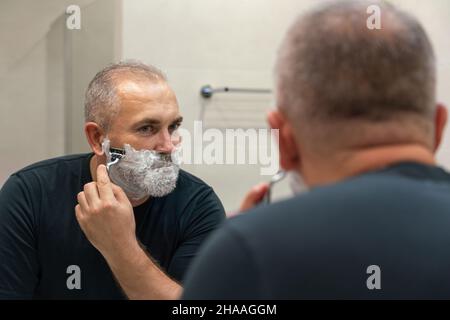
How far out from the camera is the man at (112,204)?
1.10 metres

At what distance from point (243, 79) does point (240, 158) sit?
314 mm

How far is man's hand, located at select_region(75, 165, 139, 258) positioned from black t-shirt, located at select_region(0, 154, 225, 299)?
0.09 m

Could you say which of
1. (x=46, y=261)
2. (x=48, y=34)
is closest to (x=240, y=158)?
(x=48, y=34)

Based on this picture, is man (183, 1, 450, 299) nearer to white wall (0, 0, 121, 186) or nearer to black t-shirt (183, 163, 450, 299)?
black t-shirt (183, 163, 450, 299)

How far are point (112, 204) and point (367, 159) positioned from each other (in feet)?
2.18

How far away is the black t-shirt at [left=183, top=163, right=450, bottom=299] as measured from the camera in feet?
1.52

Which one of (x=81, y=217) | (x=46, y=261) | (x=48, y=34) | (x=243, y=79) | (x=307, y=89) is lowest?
(x=46, y=261)

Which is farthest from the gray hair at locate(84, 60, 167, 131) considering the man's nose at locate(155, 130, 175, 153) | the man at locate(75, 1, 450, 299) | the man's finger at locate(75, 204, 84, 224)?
the man at locate(75, 1, 450, 299)

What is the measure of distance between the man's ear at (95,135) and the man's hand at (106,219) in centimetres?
18

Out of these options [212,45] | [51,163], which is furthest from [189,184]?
[212,45]

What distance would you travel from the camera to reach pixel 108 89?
124 centimetres

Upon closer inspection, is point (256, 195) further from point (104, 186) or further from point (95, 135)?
point (95, 135)

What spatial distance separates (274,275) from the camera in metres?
0.46

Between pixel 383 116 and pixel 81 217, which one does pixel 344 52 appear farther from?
pixel 81 217
